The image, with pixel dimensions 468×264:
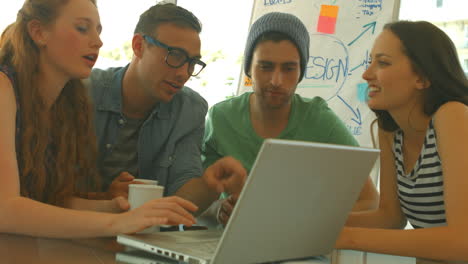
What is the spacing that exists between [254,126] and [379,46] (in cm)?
67

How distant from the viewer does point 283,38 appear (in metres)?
1.87

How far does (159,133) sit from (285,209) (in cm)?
105

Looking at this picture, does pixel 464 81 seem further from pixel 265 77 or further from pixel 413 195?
pixel 265 77

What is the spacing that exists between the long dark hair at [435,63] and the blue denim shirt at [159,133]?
798 millimetres

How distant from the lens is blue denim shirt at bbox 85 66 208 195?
164 cm

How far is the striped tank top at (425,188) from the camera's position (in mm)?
1350

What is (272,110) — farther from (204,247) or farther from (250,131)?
(204,247)

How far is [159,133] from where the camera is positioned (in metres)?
1.69

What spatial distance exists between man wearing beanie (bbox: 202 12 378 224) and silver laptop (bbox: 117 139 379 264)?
3.33ft

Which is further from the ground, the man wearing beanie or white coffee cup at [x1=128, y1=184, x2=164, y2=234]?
the man wearing beanie

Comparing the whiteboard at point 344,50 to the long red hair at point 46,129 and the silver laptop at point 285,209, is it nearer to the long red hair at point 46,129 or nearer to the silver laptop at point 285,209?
the long red hair at point 46,129

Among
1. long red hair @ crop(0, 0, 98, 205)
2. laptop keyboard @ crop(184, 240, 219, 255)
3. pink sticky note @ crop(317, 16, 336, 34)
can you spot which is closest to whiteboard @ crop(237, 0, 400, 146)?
pink sticky note @ crop(317, 16, 336, 34)

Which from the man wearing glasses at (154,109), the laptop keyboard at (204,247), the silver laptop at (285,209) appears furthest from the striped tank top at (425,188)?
the laptop keyboard at (204,247)

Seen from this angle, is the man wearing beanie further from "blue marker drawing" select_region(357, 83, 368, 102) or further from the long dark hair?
"blue marker drawing" select_region(357, 83, 368, 102)
